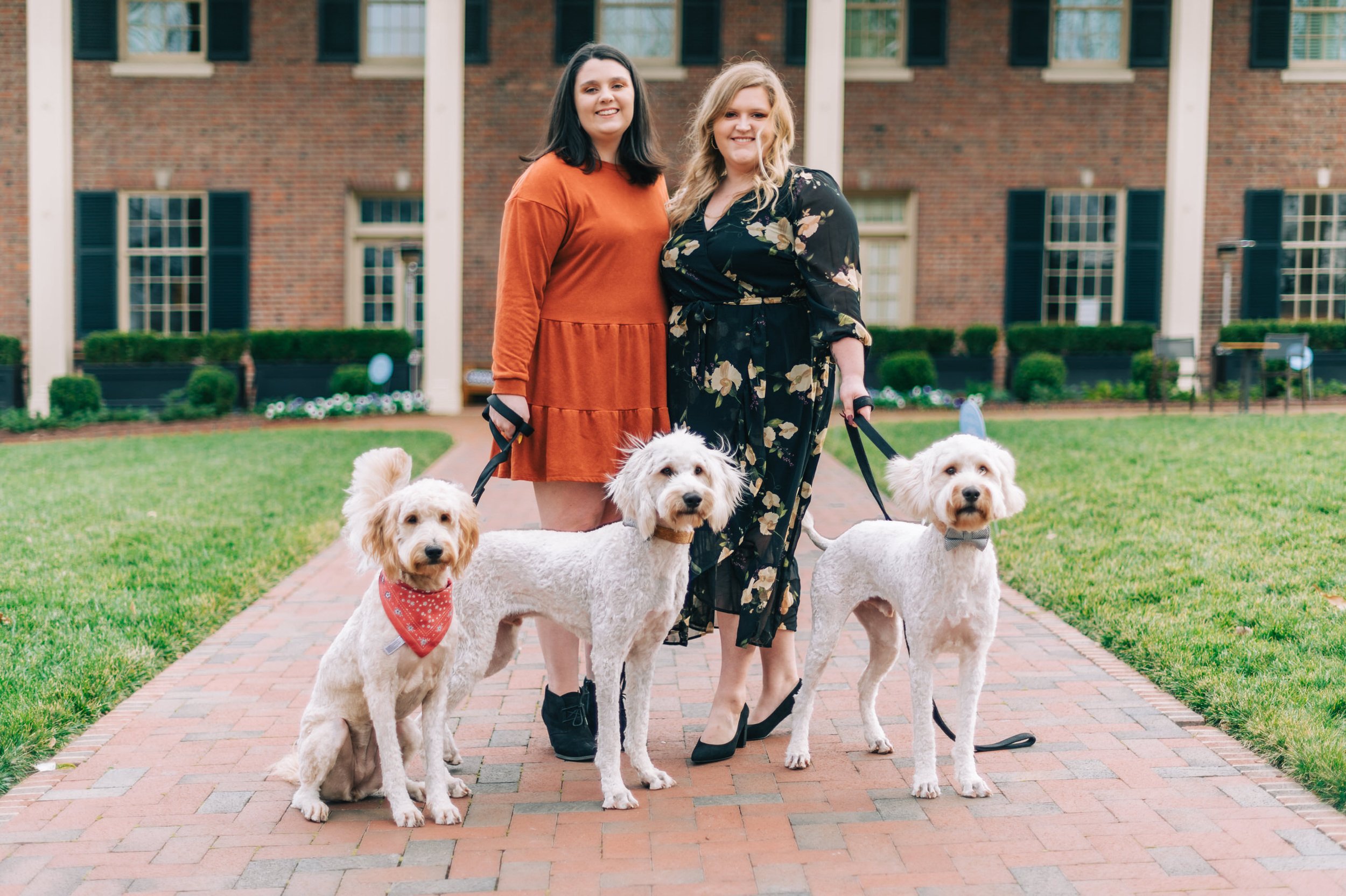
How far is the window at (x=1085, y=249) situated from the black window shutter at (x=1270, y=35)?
282cm

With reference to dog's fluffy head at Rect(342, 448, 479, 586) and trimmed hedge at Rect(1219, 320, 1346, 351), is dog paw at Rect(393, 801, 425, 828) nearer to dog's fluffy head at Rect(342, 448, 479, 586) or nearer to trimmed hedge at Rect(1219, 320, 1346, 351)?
dog's fluffy head at Rect(342, 448, 479, 586)

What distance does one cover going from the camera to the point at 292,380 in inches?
651

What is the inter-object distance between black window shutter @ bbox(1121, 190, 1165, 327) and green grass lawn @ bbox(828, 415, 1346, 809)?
697cm

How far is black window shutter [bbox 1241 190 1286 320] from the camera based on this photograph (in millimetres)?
17234

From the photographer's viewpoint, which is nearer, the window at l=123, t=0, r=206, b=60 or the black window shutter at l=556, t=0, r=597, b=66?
the black window shutter at l=556, t=0, r=597, b=66

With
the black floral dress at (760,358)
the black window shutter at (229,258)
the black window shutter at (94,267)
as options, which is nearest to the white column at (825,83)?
the black window shutter at (229,258)

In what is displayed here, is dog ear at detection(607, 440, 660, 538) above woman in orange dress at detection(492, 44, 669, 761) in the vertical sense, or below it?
below

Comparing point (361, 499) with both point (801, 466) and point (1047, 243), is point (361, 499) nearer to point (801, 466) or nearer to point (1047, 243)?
point (801, 466)

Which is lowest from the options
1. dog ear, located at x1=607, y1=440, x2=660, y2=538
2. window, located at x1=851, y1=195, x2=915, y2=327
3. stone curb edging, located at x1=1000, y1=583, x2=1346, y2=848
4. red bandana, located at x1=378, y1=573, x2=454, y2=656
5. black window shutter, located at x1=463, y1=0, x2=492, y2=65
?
stone curb edging, located at x1=1000, y1=583, x2=1346, y2=848

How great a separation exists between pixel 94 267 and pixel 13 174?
186 cm

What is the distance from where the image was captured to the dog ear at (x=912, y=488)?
10.5ft

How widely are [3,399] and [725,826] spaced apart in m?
16.5

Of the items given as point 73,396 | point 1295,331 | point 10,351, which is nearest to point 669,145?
point 73,396

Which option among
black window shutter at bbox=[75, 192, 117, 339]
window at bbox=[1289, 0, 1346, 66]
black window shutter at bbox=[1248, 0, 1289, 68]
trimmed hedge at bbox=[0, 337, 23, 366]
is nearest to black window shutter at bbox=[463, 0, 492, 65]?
black window shutter at bbox=[75, 192, 117, 339]
